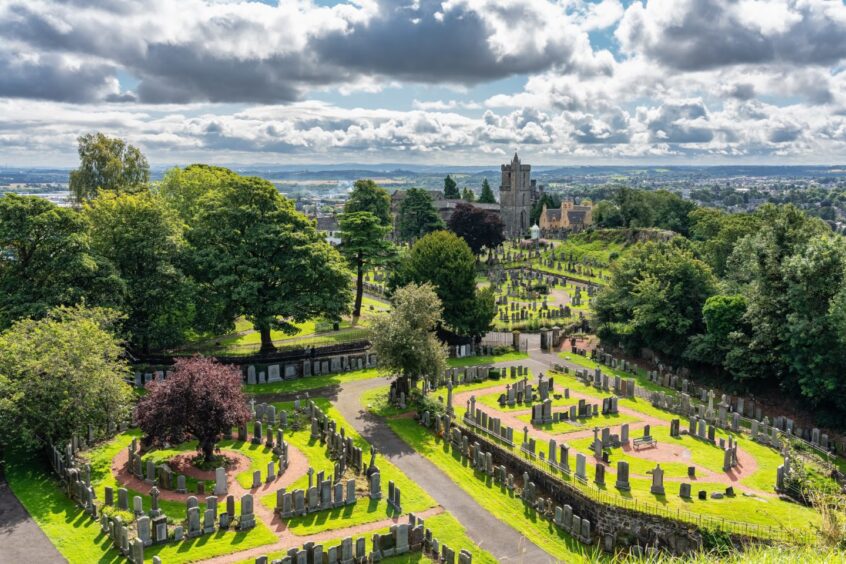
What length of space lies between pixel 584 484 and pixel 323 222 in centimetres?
9140

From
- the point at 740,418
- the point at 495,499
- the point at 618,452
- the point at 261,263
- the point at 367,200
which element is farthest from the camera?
the point at 367,200

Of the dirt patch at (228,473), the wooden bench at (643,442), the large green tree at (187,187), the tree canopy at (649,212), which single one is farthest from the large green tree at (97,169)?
the tree canopy at (649,212)

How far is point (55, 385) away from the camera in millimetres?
24000

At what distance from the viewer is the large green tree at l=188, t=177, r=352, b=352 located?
37031 millimetres

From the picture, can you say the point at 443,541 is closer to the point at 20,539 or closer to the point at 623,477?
the point at 623,477

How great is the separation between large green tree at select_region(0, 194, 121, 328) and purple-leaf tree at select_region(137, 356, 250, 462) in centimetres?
1019

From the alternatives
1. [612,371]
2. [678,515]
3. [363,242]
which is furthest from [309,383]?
[678,515]

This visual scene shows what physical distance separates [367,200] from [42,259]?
4049 cm

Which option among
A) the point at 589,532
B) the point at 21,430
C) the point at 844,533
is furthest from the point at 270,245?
the point at 844,533

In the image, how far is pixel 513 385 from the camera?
36094mm

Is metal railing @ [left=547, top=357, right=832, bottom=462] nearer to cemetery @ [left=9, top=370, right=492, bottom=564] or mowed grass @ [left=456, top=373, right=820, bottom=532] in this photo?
mowed grass @ [left=456, top=373, right=820, bottom=532]

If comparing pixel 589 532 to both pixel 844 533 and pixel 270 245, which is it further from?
pixel 270 245

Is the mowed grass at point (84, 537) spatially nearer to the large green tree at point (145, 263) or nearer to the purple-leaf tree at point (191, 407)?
the purple-leaf tree at point (191, 407)

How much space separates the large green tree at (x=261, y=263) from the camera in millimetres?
37031
